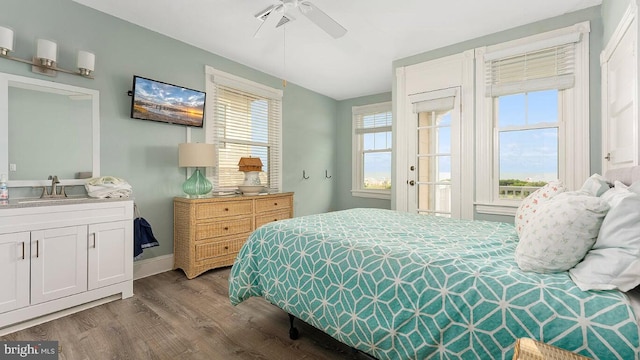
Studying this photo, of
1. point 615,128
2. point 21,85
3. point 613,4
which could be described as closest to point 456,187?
point 615,128

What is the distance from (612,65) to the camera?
233 cm

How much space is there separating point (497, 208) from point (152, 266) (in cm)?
389

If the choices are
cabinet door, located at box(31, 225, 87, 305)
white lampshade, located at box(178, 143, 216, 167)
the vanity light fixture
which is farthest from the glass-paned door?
the vanity light fixture

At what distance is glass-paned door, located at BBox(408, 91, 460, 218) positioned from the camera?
3.47 metres

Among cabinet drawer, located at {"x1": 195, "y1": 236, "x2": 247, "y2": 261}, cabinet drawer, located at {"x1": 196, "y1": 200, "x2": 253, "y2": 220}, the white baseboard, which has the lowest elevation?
the white baseboard

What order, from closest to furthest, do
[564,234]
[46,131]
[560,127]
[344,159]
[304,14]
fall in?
[564,234] → [304,14] → [46,131] → [560,127] → [344,159]

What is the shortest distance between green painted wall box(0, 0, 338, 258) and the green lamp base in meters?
0.17

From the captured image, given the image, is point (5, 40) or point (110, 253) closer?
point (5, 40)

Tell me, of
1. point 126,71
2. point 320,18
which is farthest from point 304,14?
point 126,71

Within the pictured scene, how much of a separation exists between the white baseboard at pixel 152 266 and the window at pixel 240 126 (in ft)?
3.36

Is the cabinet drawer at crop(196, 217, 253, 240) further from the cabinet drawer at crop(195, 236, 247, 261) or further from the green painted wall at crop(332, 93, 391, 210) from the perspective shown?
the green painted wall at crop(332, 93, 391, 210)

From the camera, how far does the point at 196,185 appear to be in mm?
3230

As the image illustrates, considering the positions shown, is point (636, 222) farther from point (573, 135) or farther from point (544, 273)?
point (573, 135)

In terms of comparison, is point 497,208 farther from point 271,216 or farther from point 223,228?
point 223,228
